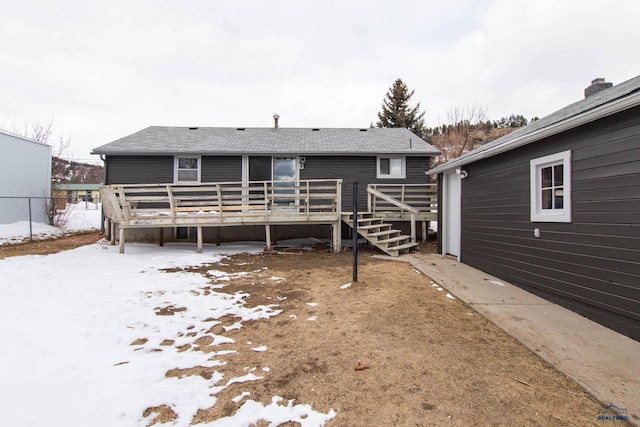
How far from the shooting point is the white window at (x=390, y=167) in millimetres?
11047

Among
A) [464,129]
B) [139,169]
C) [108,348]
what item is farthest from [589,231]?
[464,129]

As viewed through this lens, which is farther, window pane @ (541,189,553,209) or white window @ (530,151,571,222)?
window pane @ (541,189,553,209)

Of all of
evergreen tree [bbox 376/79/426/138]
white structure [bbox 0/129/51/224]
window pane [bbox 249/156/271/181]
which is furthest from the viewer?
evergreen tree [bbox 376/79/426/138]

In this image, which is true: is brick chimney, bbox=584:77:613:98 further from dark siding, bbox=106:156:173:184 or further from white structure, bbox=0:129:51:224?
white structure, bbox=0:129:51:224

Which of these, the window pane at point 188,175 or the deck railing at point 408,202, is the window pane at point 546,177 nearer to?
the deck railing at point 408,202

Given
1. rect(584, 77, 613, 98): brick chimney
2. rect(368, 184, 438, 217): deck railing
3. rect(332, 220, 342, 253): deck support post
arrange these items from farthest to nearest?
rect(368, 184, 438, 217): deck railing < rect(332, 220, 342, 253): deck support post < rect(584, 77, 613, 98): brick chimney

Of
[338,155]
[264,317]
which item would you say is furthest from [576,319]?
[338,155]

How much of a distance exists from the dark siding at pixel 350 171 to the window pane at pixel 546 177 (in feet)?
21.1

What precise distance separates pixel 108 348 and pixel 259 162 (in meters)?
8.62

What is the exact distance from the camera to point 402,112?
26.9 m

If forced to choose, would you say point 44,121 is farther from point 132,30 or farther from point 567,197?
point 567,197

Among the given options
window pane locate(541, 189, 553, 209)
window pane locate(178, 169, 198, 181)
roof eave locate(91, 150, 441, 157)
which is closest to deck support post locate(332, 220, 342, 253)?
roof eave locate(91, 150, 441, 157)

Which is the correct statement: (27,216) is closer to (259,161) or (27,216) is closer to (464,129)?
(259,161)

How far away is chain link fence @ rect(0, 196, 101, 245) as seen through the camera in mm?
10477
